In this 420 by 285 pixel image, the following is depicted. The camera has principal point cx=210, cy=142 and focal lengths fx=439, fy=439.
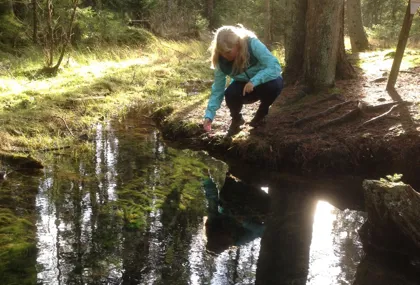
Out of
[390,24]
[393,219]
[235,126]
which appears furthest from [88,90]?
[390,24]

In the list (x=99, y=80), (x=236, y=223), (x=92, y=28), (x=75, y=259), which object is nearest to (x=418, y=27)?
(x=92, y=28)

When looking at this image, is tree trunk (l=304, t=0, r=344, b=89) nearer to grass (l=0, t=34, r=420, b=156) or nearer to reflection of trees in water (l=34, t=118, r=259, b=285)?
grass (l=0, t=34, r=420, b=156)

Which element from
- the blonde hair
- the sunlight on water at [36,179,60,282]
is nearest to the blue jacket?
the blonde hair

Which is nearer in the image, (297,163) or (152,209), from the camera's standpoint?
(152,209)

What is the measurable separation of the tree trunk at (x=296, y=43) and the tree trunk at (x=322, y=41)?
0.58 m

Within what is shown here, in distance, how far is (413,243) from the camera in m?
3.68

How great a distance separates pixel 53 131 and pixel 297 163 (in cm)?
364

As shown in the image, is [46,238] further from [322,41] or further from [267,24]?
[267,24]

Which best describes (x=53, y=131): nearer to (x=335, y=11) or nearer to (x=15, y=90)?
(x=15, y=90)

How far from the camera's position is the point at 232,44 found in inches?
194

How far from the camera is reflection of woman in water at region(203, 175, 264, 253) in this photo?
3.79m

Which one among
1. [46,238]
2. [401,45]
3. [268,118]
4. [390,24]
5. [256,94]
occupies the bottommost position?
[46,238]

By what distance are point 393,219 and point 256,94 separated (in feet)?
8.61

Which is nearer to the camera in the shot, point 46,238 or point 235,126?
point 46,238
